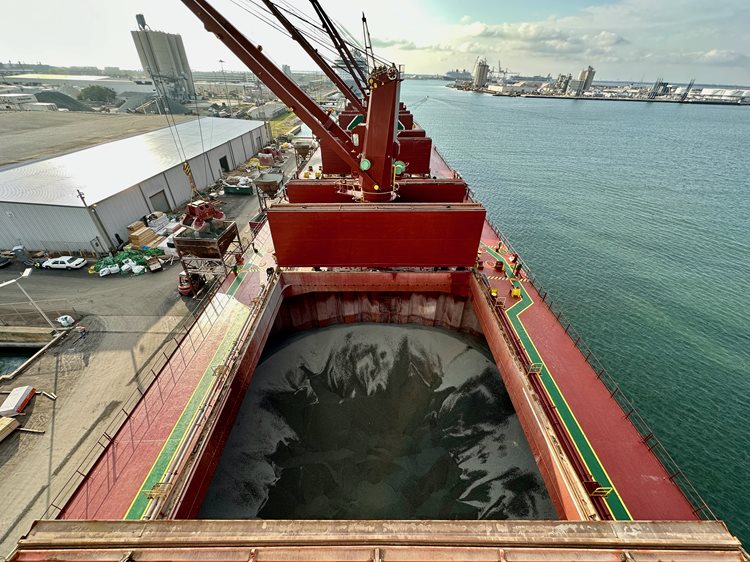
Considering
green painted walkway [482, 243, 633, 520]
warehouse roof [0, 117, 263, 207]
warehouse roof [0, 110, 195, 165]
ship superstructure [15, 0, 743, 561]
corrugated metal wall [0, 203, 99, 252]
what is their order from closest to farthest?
1. ship superstructure [15, 0, 743, 561]
2. green painted walkway [482, 243, 633, 520]
3. corrugated metal wall [0, 203, 99, 252]
4. warehouse roof [0, 117, 263, 207]
5. warehouse roof [0, 110, 195, 165]

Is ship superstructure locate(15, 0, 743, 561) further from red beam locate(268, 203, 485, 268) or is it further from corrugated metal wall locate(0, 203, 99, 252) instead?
corrugated metal wall locate(0, 203, 99, 252)

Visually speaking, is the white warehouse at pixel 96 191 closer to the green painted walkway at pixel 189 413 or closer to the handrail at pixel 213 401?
the green painted walkway at pixel 189 413

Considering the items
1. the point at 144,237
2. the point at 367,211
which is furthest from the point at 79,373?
the point at 367,211

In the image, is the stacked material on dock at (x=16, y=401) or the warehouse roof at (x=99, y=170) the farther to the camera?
the warehouse roof at (x=99, y=170)

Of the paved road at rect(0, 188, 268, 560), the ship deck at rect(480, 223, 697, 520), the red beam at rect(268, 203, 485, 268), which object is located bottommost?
the paved road at rect(0, 188, 268, 560)

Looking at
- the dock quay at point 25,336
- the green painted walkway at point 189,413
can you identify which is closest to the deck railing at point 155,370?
the green painted walkway at point 189,413

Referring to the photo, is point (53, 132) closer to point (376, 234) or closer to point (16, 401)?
point (16, 401)

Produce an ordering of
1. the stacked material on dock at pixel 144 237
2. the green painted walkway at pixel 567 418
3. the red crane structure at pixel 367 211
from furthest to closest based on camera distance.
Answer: the stacked material on dock at pixel 144 237 → the red crane structure at pixel 367 211 → the green painted walkway at pixel 567 418

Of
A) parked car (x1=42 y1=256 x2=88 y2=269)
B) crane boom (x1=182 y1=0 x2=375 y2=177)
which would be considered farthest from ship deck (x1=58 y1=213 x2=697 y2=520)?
parked car (x1=42 y1=256 x2=88 y2=269)
